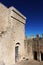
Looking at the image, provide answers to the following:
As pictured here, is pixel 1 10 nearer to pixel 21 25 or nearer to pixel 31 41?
pixel 21 25

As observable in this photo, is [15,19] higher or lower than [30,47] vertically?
higher

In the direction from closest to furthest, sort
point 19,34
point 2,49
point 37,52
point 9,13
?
point 2,49 < point 9,13 < point 19,34 < point 37,52

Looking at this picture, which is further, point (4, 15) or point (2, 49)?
point (4, 15)

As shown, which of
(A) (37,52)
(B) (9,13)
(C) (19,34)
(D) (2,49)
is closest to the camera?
(D) (2,49)

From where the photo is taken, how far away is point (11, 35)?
34.5 feet

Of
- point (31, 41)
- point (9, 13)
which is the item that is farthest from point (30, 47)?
point (9, 13)

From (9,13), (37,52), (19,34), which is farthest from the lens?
(37,52)

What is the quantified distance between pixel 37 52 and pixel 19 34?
10.4 ft

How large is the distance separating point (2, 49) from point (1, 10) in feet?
13.2

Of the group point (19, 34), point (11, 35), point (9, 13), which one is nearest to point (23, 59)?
point (19, 34)

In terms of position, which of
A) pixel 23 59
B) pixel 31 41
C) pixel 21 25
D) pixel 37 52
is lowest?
pixel 23 59

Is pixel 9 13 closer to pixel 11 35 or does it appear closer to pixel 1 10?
pixel 1 10

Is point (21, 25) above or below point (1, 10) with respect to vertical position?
below

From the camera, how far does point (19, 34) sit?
39.8 ft
